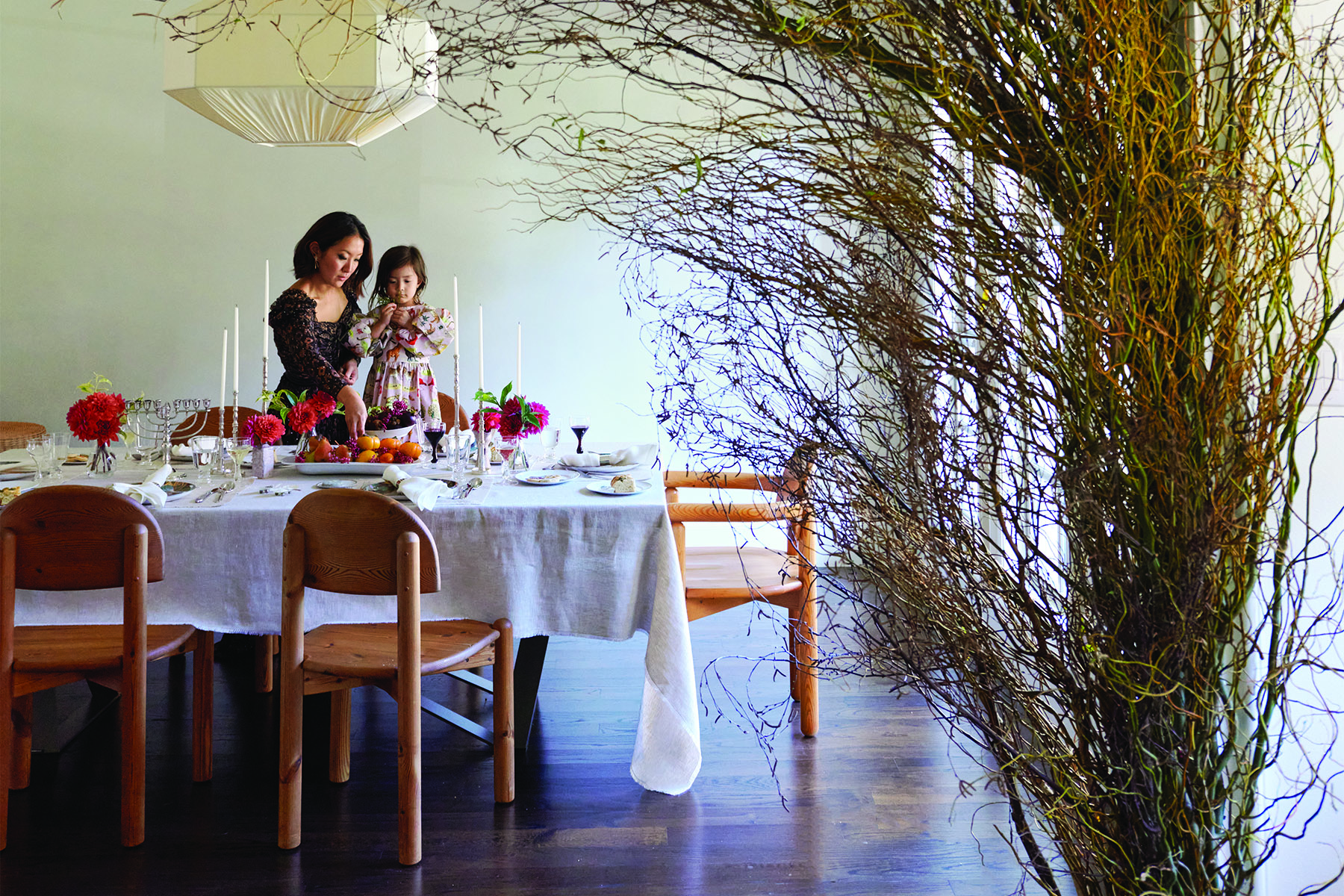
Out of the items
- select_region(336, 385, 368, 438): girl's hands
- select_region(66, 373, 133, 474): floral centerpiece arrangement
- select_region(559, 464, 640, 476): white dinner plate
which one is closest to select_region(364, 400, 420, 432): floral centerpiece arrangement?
select_region(336, 385, 368, 438): girl's hands

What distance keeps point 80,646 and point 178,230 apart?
3.14m

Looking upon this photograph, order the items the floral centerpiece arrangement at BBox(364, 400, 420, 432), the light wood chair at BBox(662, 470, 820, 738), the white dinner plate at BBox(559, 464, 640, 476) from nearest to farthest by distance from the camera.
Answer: the light wood chair at BBox(662, 470, 820, 738), the white dinner plate at BBox(559, 464, 640, 476), the floral centerpiece arrangement at BBox(364, 400, 420, 432)

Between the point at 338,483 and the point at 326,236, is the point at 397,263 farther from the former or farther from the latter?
the point at 338,483

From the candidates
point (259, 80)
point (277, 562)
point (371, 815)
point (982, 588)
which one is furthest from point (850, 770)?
point (259, 80)

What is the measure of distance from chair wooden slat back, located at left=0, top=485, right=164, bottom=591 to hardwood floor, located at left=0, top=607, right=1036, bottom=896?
61 cm

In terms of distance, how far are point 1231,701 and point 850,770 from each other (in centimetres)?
170

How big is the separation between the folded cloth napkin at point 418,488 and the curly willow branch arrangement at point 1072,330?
1.38 m

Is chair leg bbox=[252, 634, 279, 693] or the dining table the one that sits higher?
the dining table

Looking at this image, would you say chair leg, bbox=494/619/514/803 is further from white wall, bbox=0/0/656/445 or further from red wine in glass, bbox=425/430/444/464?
white wall, bbox=0/0/656/445

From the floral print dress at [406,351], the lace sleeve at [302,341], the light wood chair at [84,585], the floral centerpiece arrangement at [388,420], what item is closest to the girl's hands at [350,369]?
the lace sleeve at [302,341]

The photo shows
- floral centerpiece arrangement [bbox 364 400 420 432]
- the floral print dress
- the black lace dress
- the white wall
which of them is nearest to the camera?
floral centerpiece arrangement [bbox 364 400 420 432]

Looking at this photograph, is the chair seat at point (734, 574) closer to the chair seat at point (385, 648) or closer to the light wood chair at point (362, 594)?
the chair seat at point (385, 648)

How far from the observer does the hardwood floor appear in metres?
2.08

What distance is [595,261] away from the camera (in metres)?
5.02
